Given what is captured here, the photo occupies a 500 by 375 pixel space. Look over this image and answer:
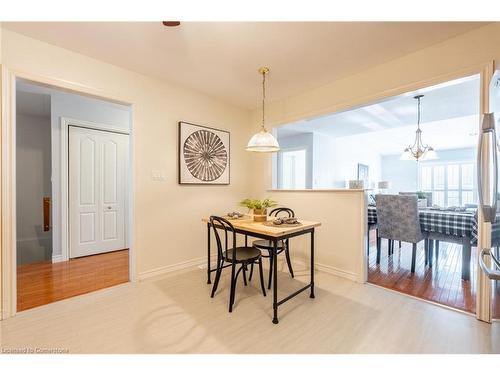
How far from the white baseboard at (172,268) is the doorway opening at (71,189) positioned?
0.84 feet

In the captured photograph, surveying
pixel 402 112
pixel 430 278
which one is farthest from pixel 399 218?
pixel 402 112

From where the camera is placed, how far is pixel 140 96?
106 inches

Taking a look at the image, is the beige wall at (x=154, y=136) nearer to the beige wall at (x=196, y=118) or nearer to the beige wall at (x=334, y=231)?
the beige wall at (x=196, y=118)

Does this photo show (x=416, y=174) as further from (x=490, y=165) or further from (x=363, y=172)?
(x=490, y=165)

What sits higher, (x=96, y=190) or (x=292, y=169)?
(x=292, y=169)

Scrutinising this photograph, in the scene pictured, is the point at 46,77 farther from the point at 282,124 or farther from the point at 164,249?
the point at 282,124

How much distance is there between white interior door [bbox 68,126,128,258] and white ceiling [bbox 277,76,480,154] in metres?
2.89

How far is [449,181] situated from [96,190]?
9.63 metres

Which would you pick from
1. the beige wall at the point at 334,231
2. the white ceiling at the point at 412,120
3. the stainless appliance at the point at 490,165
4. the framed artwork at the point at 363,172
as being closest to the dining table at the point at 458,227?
the beige wall at the point at 334,231

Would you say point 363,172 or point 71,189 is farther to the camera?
point 363,172

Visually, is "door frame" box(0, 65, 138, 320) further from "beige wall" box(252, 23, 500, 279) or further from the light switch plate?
"beige wall" box(252, 23, 500, 279)

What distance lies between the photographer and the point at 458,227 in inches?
102

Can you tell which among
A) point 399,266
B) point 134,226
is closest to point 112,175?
point 134,226

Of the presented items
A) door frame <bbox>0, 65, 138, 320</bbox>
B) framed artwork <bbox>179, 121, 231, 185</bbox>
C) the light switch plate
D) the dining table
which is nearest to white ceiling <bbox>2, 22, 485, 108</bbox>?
door frame <bbox>0, 65, 138, 320</bbox>
